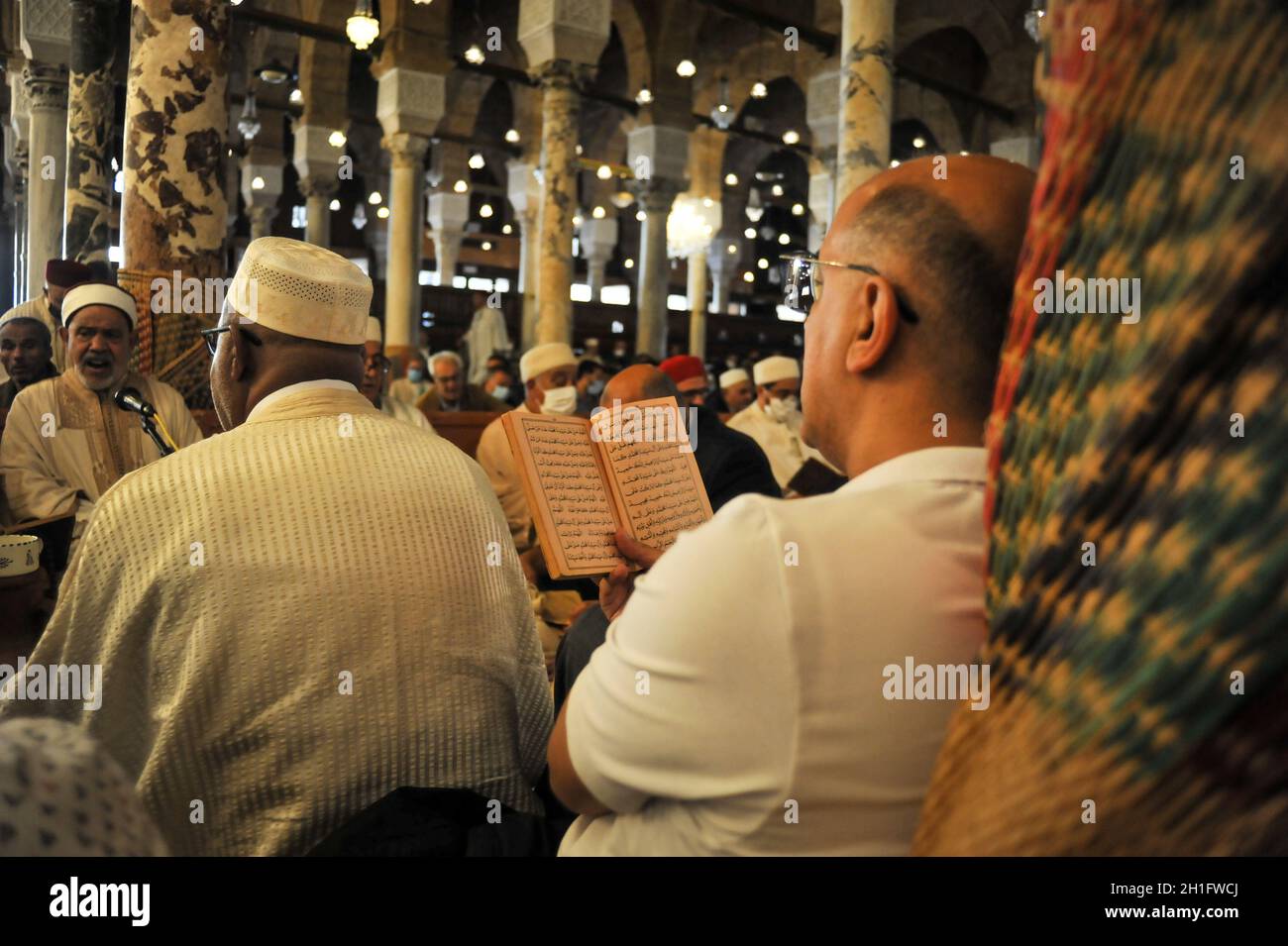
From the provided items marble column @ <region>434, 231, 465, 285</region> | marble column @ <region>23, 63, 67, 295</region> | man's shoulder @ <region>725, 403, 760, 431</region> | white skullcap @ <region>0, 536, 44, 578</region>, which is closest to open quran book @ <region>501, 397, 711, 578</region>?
white skullcap @ <region>0, 536, 44, 578</region>

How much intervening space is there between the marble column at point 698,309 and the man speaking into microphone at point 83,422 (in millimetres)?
15957

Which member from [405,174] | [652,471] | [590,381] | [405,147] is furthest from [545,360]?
[405,174]

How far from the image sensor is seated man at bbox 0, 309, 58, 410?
16.8ft

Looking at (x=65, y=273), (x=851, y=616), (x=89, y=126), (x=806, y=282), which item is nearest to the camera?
(x=851, y=616)

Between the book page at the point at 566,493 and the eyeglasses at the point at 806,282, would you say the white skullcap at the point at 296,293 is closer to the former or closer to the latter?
the book page at the point at 566,493

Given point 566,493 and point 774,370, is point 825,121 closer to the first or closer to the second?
point 774,370

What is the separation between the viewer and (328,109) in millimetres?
15688

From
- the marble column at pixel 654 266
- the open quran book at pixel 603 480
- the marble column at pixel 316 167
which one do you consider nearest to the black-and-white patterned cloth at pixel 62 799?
the open quran book at pixel 603 480

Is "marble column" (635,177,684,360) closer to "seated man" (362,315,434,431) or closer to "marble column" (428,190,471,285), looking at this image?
"marble column" (428,190,471,285)

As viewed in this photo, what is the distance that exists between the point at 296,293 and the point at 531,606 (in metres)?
0.77

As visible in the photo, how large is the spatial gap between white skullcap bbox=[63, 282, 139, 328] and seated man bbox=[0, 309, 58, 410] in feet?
2.26

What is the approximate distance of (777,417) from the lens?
28.6 feet
